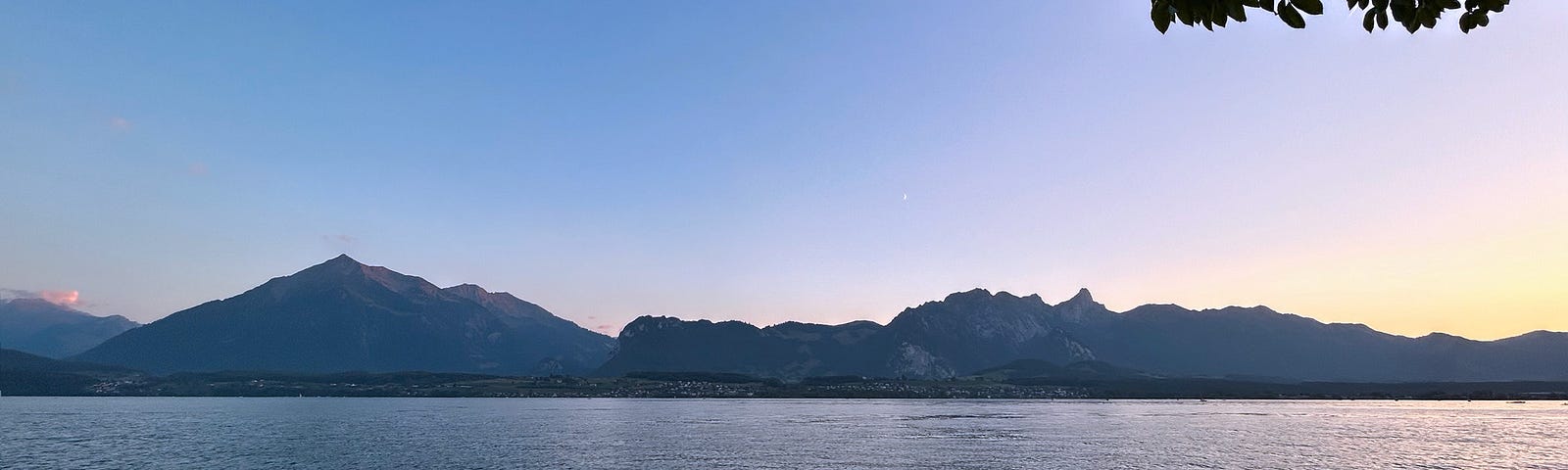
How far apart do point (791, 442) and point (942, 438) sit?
107 ft

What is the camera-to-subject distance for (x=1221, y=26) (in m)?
10.6

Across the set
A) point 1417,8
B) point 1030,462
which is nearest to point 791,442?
point 1030,462

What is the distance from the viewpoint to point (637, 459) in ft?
474

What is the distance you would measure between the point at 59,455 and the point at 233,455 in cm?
2450

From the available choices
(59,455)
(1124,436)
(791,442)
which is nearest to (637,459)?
(791,442)

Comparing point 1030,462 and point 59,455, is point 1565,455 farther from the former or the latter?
point 59,455

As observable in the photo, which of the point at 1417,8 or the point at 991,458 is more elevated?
the point at 1417,8

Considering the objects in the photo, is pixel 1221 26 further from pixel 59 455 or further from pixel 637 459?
pixel 59 455

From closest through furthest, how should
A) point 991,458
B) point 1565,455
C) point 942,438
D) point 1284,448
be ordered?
1. point 991,458
2. point 1565,455
3. point 1284,448
4. point 942,438

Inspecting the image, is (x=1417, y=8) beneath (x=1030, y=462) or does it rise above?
above

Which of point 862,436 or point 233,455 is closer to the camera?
point 233,455

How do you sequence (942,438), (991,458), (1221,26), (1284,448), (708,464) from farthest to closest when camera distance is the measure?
1. (942,438)
2. (1284,448)
3. (991,458)
4. (708,464)
5. (1221,26)

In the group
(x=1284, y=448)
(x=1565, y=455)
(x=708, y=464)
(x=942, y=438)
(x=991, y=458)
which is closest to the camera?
(x=708, y=464)

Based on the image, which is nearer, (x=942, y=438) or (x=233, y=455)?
(x=233, y=455)
